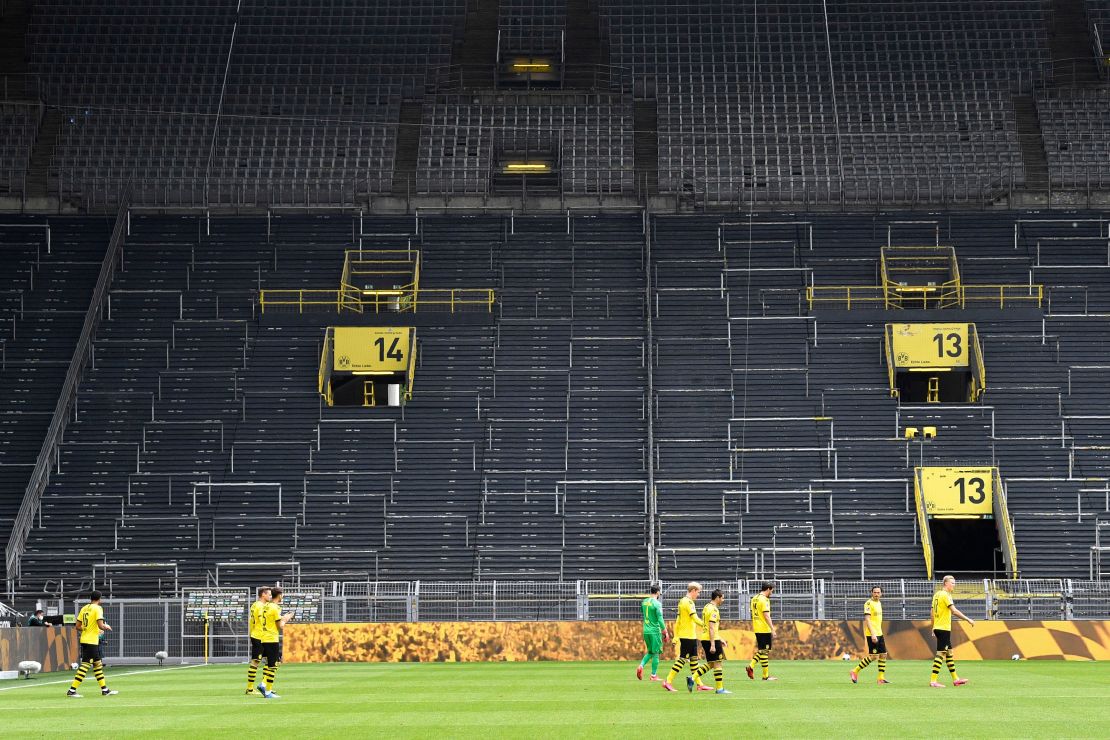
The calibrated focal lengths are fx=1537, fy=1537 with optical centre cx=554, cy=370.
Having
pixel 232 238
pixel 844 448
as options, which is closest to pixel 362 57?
pixel 232 238

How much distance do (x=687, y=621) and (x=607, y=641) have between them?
11391mm

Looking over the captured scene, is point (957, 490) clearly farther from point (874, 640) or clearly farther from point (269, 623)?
point (269, 623)

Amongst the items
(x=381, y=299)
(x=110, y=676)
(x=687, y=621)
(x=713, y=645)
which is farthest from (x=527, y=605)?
(x=381, y=299)

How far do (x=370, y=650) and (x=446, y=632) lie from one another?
1.89 m

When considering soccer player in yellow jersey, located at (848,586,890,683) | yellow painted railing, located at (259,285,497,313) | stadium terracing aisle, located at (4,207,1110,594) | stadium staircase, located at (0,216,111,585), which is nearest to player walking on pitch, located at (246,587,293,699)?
soccer player in yellow jersey, located at (848,586,890,683)

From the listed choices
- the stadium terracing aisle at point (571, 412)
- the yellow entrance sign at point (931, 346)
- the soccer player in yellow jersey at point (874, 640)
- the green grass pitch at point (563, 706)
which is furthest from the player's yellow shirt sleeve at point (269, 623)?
the yellow entrance sign at point (931, 346)

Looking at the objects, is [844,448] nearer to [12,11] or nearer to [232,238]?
[232,238]

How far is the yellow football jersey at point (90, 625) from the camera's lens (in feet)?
83.6

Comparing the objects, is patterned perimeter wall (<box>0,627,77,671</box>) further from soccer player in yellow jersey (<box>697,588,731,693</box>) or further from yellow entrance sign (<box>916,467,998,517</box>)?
yellow entrance sign (<box>916,467,998,517</box>)

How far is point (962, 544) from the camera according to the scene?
155 ft

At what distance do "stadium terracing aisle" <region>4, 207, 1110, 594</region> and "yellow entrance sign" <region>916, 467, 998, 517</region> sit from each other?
67 centimetres

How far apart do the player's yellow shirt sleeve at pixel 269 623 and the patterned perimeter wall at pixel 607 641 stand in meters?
11.6

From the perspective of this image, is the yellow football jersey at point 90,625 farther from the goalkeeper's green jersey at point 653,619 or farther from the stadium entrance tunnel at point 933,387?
the stadium entrance tunnel at point 933,387

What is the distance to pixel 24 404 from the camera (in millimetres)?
46469
